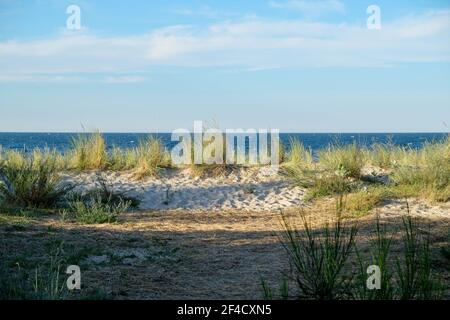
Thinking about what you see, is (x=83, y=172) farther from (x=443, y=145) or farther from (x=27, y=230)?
(x=443, y=145)

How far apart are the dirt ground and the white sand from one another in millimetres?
1509

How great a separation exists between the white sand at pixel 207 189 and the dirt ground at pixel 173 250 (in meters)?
1.51

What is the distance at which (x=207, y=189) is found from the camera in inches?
484

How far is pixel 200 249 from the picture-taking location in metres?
7.05

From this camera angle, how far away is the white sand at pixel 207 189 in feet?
37.0

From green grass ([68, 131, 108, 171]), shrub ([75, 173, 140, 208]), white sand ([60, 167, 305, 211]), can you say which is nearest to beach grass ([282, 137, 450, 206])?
white sand ([60, 167, 305, 211])

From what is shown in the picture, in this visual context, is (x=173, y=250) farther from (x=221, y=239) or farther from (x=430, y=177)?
(x=430, y=177)

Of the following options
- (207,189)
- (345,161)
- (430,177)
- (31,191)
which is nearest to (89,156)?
(207,189)

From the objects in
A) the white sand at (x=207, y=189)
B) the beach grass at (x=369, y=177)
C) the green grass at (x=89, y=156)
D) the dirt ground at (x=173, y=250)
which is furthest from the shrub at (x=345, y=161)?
the green grass at (x=89, y=156)

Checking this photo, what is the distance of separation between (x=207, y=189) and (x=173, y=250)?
5483 millimetres

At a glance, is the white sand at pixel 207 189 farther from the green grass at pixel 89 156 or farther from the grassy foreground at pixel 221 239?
the green grass at pixel 89 156

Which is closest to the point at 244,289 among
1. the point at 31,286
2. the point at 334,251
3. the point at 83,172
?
the point at 334,251

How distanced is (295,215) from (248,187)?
8.84ft

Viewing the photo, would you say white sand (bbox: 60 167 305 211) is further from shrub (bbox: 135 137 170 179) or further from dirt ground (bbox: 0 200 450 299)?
dirt ground (bbox: 0 200 450 299)
